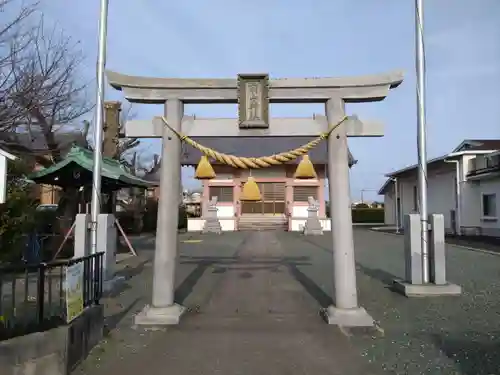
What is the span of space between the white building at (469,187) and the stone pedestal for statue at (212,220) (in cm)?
1217

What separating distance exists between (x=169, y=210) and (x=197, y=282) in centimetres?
386

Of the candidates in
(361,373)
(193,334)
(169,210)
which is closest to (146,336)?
(193,334)

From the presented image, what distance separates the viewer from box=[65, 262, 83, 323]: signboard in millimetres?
5414

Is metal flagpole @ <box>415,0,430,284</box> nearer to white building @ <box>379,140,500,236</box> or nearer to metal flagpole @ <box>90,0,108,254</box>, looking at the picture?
metal flagpole @ <box>90,0,108,254</box>

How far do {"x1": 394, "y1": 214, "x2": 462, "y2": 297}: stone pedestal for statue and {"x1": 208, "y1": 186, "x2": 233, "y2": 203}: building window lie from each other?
24245 mm

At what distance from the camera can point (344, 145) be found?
7652mm

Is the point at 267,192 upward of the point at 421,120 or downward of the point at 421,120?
downward

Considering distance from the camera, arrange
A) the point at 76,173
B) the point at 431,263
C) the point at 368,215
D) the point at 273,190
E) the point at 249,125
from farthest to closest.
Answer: the point at 368,215 → the point at 273,190 → the point at 76,173 → the point at 431,263 → the point at 249,125

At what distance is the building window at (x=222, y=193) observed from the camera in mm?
33562

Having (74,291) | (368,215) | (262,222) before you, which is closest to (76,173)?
(74,291)

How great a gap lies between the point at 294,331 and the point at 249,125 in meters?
3.32

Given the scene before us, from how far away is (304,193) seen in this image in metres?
33.4

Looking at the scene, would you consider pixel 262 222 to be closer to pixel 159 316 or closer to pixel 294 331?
pixel 159 316

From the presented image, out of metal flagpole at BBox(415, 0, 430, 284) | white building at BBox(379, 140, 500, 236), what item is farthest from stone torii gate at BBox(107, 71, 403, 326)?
white building at BBox(379, 140, 500, 236)
